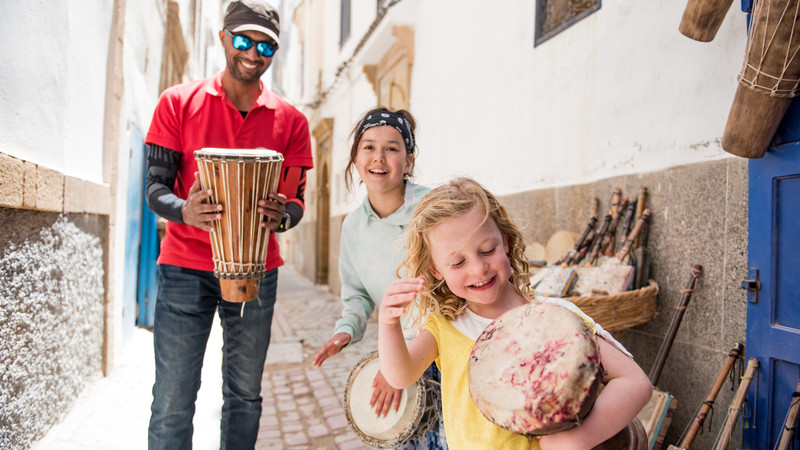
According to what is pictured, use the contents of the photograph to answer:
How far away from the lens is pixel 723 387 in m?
2.72

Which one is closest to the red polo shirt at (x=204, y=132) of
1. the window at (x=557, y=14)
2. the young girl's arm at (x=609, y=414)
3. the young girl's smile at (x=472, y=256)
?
the young girl's smile at (x=472, y=256)

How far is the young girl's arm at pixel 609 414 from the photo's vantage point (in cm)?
120

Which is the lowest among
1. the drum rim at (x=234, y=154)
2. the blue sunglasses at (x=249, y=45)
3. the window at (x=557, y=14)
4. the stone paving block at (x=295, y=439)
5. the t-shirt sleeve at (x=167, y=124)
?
the stone paving block at (x=295, y=439)

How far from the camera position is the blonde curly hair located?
64.0 inches

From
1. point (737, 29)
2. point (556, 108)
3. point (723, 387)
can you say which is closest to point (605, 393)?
point (723, 387)

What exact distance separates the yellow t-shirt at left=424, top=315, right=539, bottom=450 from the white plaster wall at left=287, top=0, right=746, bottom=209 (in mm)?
2022

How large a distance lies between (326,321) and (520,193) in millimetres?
4594

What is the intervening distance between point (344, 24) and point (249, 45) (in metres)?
10.3

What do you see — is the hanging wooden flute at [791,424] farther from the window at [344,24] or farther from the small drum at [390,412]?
the window at [344,24]

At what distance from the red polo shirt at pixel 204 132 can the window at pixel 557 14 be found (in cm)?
263

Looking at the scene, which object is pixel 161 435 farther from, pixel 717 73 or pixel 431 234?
pixel 717 73

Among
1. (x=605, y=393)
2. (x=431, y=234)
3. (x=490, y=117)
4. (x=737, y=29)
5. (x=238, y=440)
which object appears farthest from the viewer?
(x=490, y=117)

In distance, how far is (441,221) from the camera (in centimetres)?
161

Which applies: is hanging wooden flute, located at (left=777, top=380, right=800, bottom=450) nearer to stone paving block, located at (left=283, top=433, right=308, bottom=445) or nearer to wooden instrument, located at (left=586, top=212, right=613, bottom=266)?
wooden instrument, located at (left=586, top=212, right=613, bottom=266)
